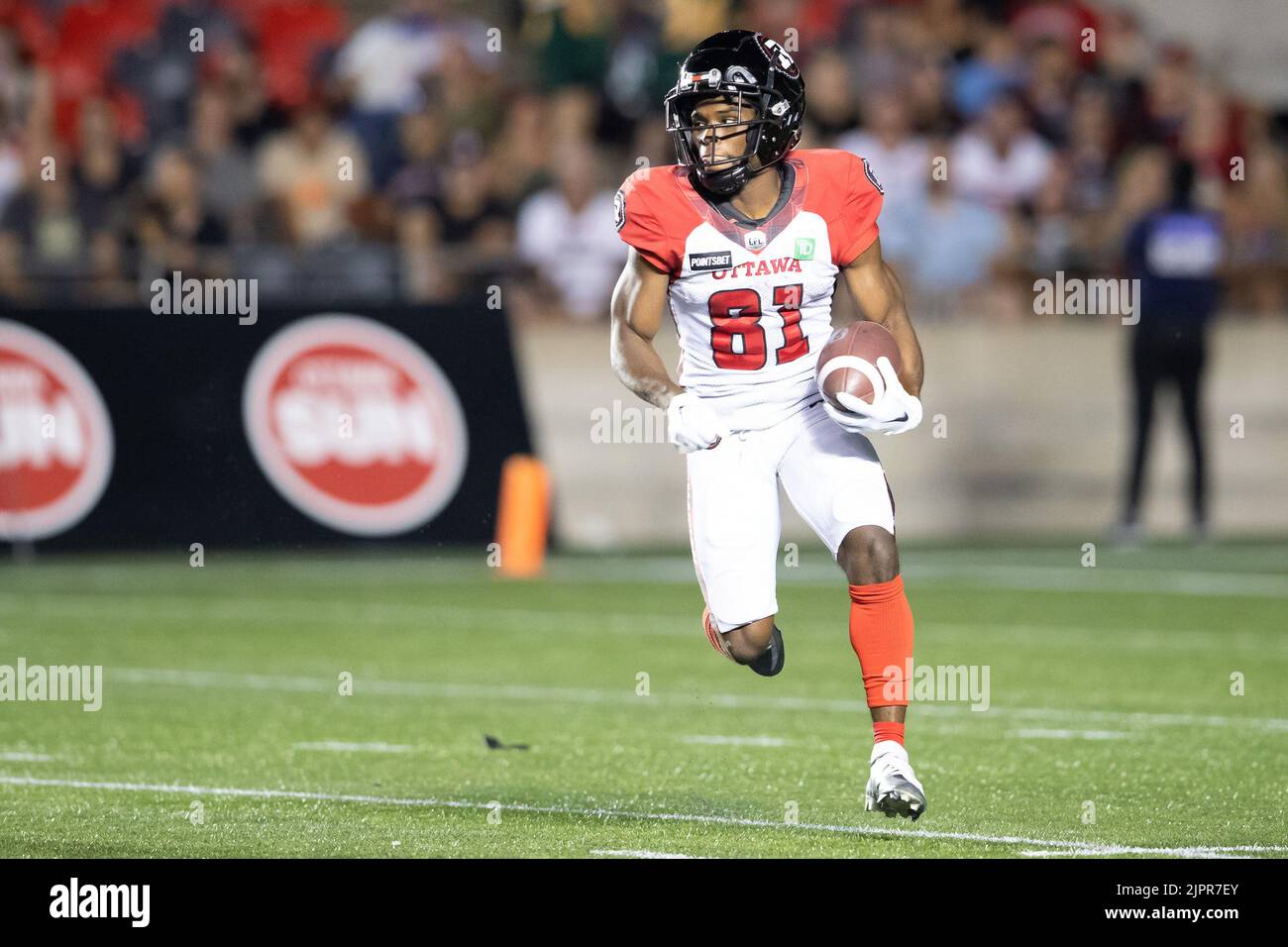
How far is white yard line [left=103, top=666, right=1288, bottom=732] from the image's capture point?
784cm

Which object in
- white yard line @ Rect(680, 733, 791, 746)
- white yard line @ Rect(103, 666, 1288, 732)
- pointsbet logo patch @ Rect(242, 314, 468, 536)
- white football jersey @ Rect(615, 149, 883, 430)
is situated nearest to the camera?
white football jersey @ Rect(615, 149, 883, 430)

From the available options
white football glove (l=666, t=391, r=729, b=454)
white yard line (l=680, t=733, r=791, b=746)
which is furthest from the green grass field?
white football glove (l=666, t=391, r=729, b=454)

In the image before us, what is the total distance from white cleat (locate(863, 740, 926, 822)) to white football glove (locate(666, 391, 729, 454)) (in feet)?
2.96

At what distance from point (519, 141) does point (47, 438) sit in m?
3.90

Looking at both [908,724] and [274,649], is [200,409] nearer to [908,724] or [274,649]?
[274,649]

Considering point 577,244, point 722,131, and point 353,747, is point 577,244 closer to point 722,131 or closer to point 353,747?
point 353,747

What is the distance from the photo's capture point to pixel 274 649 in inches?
385

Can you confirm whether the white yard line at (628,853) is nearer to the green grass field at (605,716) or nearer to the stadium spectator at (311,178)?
the green grass field at (605,716)

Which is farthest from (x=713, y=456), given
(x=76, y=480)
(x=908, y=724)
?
(x=76, y=480)

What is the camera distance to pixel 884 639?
19.6ft

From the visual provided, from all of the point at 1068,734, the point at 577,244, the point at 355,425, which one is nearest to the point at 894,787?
the point at 1068,734

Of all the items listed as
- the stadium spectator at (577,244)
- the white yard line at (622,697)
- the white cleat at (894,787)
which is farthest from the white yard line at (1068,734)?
the stadium spectator at (577,244)

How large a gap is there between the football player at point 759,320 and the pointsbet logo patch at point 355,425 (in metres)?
6.76

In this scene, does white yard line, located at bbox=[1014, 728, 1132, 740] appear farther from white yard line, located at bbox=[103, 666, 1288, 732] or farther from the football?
the football
